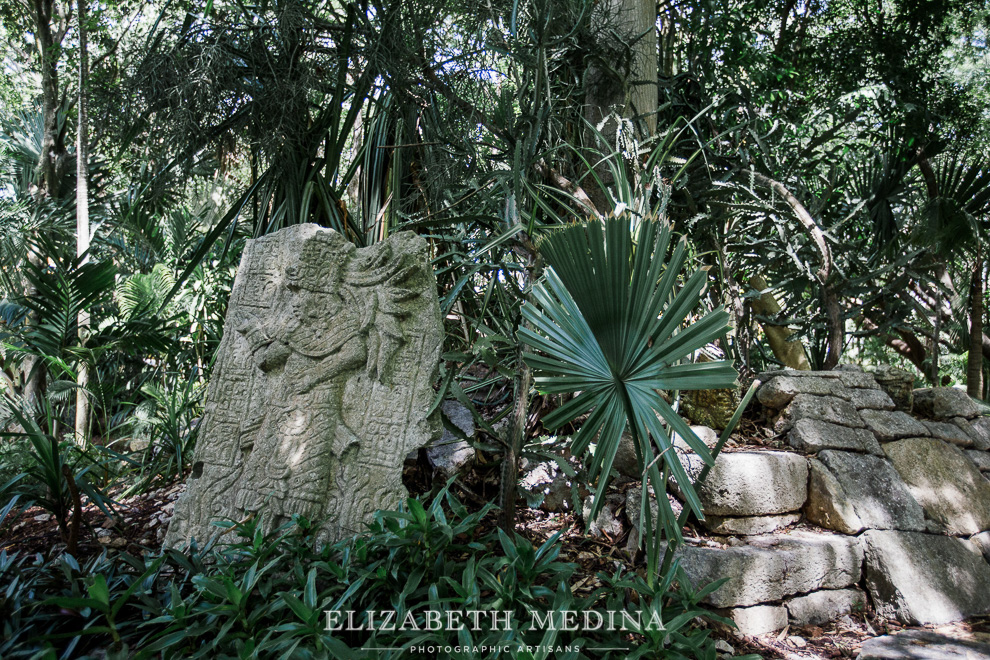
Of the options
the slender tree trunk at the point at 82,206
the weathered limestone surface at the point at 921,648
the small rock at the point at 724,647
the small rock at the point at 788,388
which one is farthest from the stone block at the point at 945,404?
the slender tree trunk at the point at 82,206

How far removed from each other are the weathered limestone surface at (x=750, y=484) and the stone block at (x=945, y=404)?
6.17 feet

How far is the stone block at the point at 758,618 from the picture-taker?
9.43 ft

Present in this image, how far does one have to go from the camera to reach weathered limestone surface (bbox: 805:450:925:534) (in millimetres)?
3363

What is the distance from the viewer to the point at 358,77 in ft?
13.0

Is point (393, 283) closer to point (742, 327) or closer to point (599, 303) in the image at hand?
point (599, 303)

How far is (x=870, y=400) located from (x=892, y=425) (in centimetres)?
19

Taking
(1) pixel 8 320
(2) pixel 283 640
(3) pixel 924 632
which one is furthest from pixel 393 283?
(1) pixel 8 320

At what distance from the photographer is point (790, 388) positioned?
3939mm

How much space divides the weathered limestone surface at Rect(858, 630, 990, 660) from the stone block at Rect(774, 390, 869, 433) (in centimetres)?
125

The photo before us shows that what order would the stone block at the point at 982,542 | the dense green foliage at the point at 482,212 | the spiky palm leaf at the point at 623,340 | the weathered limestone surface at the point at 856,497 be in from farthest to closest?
the stone block at the point at 982,542
the weathered limestone surface at the point at 856,497
the dense green foliage at the point at 482,212
the spiky palm leaf at the point at 623,340

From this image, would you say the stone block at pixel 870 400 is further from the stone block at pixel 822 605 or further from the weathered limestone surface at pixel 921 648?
the weathered limestone surface at pixel 921 648

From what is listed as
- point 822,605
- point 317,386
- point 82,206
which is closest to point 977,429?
point 822,605

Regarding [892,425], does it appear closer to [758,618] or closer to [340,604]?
[758,618]

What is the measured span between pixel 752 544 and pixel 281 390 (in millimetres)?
2422
